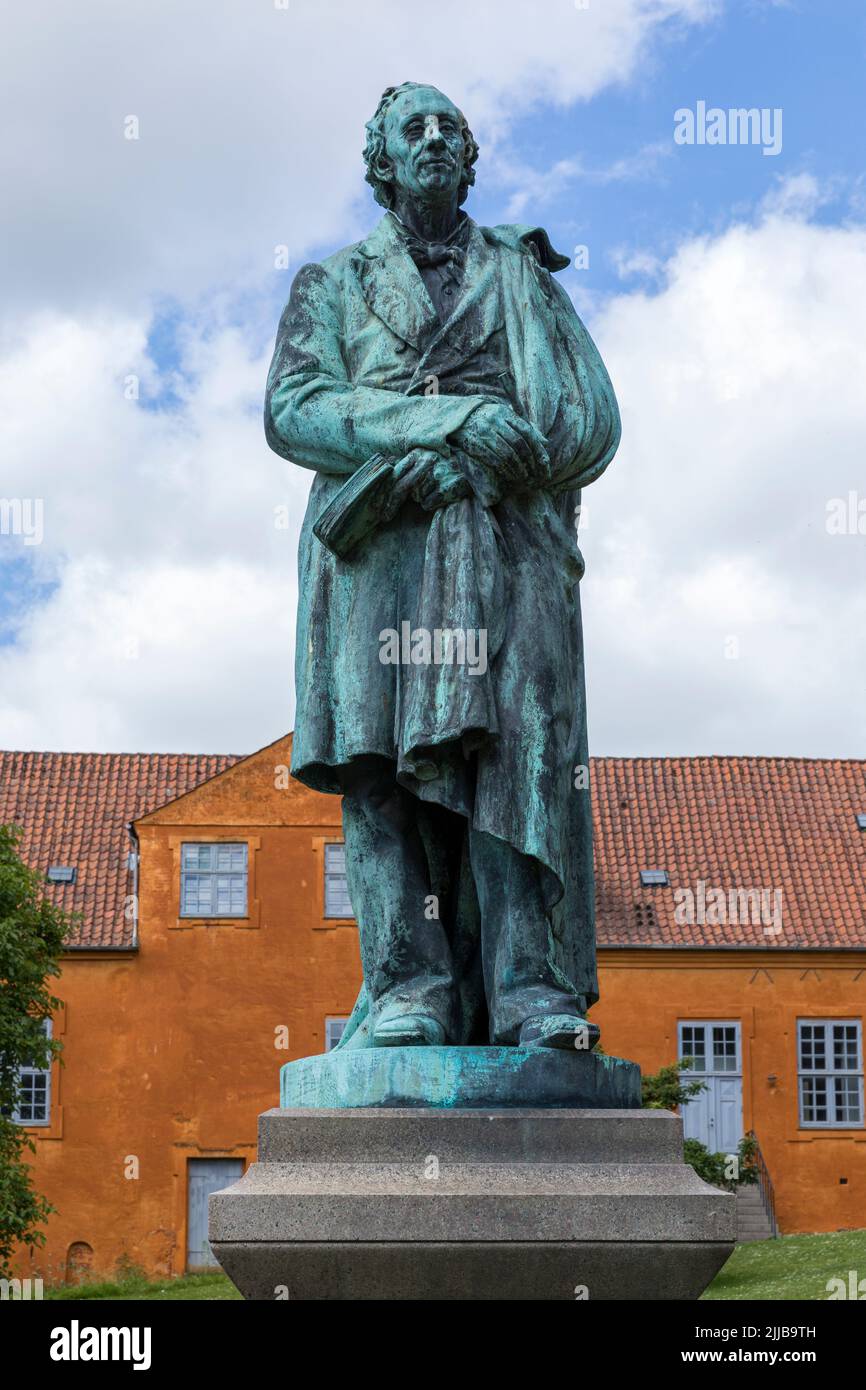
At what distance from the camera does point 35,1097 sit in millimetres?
39781

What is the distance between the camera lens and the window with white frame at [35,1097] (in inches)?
1543

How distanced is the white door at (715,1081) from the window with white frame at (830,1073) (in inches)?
48.5

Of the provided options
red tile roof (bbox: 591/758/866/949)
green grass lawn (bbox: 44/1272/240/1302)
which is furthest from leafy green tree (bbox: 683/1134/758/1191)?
green grass lawn (bbox: 44/1272/240/1302)

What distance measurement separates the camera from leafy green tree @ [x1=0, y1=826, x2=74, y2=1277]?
26.8 metres

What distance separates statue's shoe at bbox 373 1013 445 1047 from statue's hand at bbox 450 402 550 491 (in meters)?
1.35

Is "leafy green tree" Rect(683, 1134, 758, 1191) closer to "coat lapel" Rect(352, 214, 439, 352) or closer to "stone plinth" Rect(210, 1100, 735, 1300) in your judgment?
"coat lapel" Rect(352, 214, 439, 352)

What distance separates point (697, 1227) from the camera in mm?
4324

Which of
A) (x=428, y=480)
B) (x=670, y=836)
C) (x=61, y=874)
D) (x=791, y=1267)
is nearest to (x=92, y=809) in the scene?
(x=61, y=874)

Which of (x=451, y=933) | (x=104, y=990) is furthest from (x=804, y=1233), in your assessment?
(x=451, y=933)

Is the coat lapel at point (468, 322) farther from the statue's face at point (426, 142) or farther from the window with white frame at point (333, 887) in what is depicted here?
the window with white frame at point (333, 887)

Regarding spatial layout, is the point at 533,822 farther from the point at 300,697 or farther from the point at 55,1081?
the point at 55,1081

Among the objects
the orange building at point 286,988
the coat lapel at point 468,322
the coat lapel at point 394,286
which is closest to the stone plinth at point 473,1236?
the coat lapel at point 468,322

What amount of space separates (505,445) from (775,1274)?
2272cm
